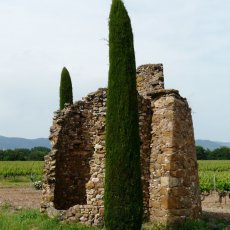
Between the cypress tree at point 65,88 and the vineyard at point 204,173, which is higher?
the cypress tree at point 65,88

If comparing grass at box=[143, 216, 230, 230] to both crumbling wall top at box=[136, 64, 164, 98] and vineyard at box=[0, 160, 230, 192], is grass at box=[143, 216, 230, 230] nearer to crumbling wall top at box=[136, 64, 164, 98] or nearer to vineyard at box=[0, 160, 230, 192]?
crumbling wall top at box=[136, 64, 164, 98]

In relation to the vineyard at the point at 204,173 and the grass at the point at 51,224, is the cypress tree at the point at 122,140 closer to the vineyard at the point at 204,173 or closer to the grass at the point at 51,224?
the grass at the point at 51,224

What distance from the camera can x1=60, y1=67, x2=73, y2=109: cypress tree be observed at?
88.5ft

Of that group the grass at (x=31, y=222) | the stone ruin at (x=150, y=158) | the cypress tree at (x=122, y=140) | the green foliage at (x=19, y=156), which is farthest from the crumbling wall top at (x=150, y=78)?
the green foliage at (x=19, y=156)

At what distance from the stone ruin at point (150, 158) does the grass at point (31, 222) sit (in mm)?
355

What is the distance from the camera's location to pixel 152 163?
14.3 m

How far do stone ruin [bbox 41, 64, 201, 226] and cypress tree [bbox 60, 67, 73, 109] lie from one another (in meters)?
10.6

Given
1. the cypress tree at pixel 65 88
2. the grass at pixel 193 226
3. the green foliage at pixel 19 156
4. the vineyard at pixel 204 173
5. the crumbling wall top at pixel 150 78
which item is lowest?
the grass at pixel 193 226

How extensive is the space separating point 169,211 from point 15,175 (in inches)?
1440

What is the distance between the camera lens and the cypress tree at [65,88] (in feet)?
88.5

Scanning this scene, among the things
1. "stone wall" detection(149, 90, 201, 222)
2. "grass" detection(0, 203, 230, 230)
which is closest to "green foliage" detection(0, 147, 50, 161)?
"grass" detection(0, 203, 230, 230)

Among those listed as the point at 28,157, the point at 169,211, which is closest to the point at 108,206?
the point at 169,211

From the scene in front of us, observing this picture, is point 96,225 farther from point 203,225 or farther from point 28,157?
point 28,157

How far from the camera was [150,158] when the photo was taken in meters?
14.4
